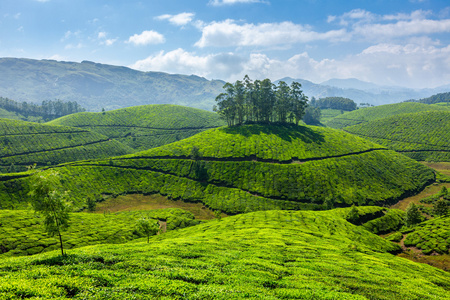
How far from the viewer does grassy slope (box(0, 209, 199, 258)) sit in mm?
59719

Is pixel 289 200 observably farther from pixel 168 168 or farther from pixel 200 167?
pixel 168 168

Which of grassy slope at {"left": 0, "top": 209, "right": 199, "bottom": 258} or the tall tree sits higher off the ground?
the tall tree

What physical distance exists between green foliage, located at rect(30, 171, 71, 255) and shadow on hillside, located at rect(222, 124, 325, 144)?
148 metres

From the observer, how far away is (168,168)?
476 ft

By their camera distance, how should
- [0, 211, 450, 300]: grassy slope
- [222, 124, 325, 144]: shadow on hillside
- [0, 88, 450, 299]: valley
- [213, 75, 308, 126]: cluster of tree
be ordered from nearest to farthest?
[0, 211, 450, 300]: grassy slope → [0, 88, 450, 299]: valley → [222, 124, 325, 144]: shadow on hillside → [213, 75, 308, 126]: cluster of tree

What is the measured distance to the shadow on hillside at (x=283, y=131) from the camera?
17006 cm

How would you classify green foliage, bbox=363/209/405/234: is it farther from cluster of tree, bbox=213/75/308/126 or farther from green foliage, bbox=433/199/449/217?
cluster of tree, bbox=213/75/308/126

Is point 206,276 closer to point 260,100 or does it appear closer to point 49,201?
point 49,201

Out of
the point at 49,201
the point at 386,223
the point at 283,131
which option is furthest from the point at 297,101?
the point at 49,201

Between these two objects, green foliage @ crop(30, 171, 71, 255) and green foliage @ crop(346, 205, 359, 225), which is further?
green foliage @ crop(346, 205, 359, 225)

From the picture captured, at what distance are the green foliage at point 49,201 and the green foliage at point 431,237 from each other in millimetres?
102629

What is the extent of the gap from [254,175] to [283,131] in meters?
66.8

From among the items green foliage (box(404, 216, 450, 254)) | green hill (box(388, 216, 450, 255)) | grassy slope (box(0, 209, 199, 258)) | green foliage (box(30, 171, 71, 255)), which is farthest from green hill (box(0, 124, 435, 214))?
green foliage (box(30, 171, 71, 255))

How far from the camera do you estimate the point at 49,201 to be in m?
30.3
